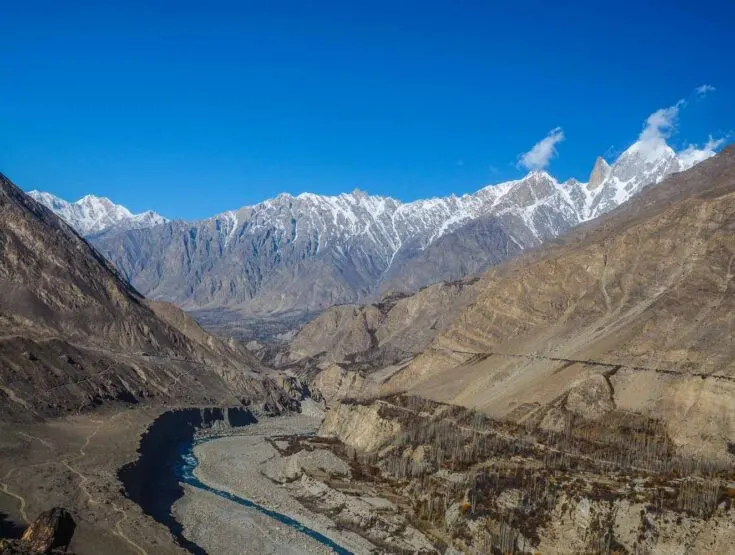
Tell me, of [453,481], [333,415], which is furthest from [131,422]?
[453,481]

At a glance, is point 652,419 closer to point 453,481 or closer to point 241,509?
point 453,481

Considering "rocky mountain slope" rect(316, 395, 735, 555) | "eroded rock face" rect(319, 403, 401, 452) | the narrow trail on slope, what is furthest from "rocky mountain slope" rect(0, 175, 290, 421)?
"rocky mountain slope" rect(316, 395, 735, 555)

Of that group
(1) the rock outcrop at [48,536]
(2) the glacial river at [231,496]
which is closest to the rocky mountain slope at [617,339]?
(2) the glacial river at [231,496]

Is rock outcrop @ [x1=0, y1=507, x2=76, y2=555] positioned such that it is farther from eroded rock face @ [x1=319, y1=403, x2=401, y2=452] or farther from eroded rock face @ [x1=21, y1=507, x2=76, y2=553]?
eroded rock face @ [x1=319, y1=403, x2=401, y2=452]

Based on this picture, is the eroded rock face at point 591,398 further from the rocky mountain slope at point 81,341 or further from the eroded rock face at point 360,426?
the rocky mountain slope at point 81,341

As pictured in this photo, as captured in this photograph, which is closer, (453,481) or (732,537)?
(732,537)

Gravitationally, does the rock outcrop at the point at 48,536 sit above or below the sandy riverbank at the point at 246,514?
above
